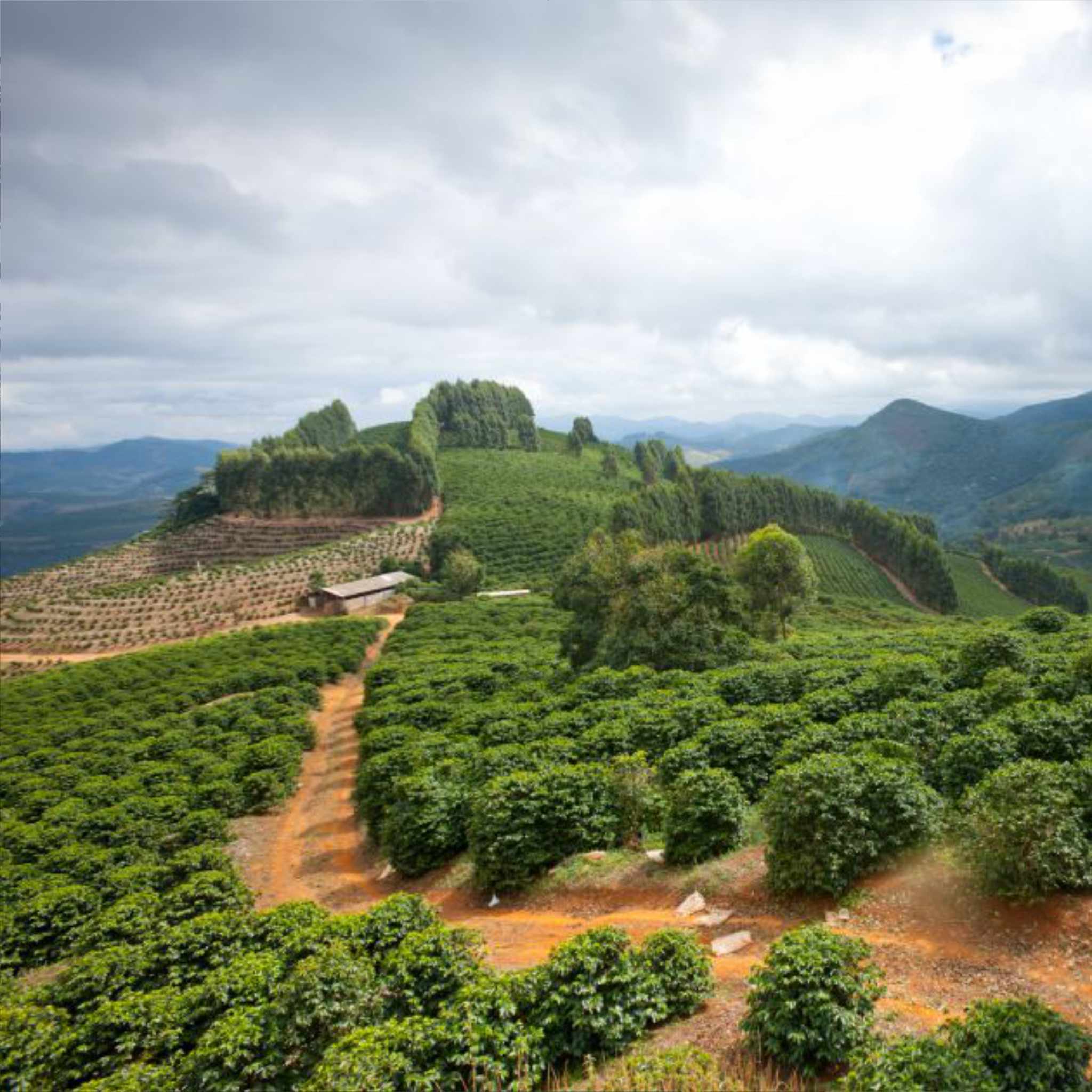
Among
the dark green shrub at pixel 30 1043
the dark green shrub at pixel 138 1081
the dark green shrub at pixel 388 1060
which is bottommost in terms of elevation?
the dark green shrub at pixel 30 1043

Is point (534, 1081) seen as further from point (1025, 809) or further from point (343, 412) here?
point (343, 412)

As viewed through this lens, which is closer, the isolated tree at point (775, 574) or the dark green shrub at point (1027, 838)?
the dark green shrub at point (1027, 838)

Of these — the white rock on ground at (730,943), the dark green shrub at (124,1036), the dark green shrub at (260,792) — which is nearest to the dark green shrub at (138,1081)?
the dark green shrub at (124,1036)

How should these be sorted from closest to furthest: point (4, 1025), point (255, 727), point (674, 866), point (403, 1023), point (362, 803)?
point (403, 1023) < point (4, 1025) < point (674, 866) < point (362, 803) < point (255, 727)

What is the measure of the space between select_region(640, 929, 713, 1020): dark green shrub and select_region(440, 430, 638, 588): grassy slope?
71.2m

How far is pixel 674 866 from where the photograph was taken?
13.8m

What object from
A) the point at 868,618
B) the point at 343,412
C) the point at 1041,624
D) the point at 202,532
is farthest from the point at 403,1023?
the point at 343,412

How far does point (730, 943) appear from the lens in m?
10.6

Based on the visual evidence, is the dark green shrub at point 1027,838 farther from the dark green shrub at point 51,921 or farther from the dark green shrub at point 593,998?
the dark green shrub at point 51,921

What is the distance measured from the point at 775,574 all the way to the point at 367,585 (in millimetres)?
51766

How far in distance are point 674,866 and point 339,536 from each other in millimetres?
104678

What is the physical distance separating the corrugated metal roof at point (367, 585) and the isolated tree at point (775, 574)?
156ft

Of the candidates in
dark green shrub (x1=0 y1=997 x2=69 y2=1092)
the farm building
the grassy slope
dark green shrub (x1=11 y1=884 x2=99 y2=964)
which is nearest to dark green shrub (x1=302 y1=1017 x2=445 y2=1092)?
dark green shrub (x1=0 y1=997 x2=69 y2=1092)

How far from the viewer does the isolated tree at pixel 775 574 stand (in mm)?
41969
